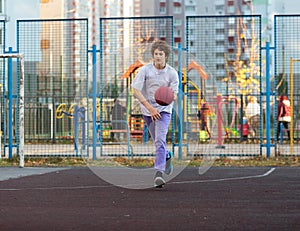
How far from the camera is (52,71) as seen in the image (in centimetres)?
2002

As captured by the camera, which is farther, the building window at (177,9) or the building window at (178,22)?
the building window at (177,9)

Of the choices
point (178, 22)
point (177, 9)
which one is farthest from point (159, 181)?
point (177, 9)

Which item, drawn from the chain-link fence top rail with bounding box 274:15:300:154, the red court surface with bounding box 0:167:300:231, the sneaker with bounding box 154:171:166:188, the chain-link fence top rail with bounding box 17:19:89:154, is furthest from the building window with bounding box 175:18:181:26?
the sneaker with bounding box 154:171:166:188

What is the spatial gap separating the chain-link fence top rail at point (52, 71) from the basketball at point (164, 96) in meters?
6.62

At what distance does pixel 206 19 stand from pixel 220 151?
10.4 ft

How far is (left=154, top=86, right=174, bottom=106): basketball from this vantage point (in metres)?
9.98

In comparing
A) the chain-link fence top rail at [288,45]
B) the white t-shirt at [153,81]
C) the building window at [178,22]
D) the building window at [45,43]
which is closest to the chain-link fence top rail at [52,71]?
the building window at [45,43]

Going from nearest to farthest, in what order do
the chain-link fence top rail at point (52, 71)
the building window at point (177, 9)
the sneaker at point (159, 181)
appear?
the sneaker at point (159, 181) < the chain-link fence top rail at point (52, 71) < the building window at point (177, 9)

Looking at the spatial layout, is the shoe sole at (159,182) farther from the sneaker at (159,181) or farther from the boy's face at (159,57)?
the boy's face at (159,57)

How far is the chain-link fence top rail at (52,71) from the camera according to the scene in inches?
672

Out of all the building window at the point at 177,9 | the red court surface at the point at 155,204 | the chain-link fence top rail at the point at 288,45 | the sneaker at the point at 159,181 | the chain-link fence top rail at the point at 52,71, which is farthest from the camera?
the building window at the point at 177,9

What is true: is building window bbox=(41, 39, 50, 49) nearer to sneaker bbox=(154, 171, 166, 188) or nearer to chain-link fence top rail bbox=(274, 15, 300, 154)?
chain-link fence top rail bbox=(274, 15, 300, 154)

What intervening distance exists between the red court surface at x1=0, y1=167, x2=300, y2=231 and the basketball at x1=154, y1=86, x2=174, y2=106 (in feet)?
3.59

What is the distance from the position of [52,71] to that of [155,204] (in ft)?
41.0
